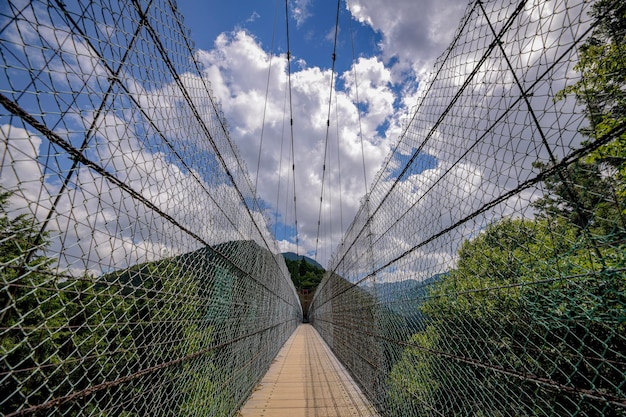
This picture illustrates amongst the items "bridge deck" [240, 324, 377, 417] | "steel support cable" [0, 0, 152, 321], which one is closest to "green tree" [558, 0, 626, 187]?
"steel support cable" [0, 0, 152, 321]

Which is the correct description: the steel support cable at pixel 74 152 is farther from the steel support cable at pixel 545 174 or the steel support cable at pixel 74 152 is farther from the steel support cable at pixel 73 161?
the steel support cable at pixel 545 174

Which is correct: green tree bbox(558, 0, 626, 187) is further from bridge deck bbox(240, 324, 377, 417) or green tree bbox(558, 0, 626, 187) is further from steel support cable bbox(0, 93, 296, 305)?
bridge deck bbox(240, 324, 377, 417)

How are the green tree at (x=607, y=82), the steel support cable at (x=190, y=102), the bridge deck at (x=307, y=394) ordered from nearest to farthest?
the green tree at (x=607, y=82)
the steel support cable at (x=190, y=102)
the bridge deck at (x=307, y=394)

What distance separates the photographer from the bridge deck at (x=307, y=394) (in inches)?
118

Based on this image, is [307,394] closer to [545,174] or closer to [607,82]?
[545,174]

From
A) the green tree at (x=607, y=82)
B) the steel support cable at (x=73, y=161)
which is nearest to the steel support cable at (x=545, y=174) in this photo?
the green tree at (x=607, y=82)

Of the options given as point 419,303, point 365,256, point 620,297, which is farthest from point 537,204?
point 365,256

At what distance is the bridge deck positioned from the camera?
299 centimetres


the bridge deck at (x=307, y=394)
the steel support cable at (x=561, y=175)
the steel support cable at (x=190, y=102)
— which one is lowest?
the bridge deck at (x=307, y=394)

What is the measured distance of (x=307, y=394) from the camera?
11.8 feet

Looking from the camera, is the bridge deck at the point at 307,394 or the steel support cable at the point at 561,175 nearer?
the steel support cable at the point at 561,175

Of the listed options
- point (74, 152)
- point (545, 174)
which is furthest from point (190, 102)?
point (545, 174)

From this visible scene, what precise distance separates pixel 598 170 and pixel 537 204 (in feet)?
0.57

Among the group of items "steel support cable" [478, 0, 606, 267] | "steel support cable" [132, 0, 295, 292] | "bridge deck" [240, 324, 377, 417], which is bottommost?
"bridge deck" [240, 324, 377, 417]
